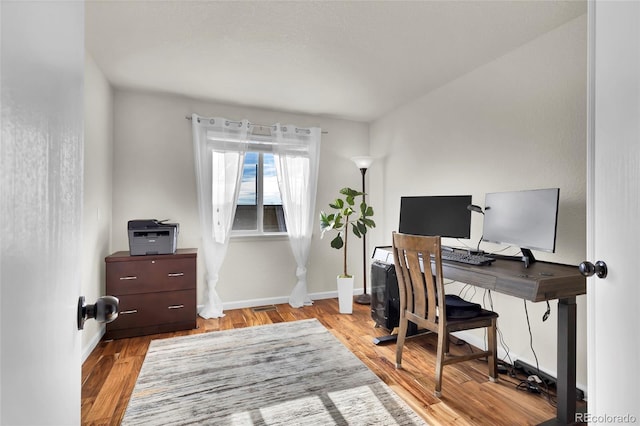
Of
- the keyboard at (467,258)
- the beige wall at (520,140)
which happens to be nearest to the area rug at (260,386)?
the keyboard at (467,258)

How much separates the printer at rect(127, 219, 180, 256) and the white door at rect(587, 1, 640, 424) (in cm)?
317

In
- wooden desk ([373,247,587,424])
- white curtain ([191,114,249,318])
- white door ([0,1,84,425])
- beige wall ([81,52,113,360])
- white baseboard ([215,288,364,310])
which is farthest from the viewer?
white baseboard ([215,288,364,310])

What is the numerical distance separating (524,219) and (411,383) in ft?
4.44

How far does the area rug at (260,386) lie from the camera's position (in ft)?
6.01

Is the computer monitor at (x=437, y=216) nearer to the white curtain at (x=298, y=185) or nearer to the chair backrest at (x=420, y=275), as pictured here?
the chair backrest at (x=420, y=275)

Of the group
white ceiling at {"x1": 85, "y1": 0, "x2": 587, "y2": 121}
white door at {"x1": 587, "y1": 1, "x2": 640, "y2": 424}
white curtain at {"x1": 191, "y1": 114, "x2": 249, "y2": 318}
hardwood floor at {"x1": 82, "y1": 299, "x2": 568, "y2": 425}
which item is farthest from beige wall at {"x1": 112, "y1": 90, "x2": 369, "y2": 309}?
white door at {"x1": 587, "y1": 1, "x2": 640, "y2": 424}

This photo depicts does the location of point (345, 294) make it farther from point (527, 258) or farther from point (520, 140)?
point (520, 140)

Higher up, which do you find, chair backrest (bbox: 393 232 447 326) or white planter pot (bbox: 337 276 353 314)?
chair backrest (bbox: 393 232 447 326)

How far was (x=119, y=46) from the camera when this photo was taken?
8.14ft

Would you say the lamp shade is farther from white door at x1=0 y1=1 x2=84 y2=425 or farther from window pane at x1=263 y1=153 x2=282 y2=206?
white door at x1=0 y1=1 x2=84 y2=425

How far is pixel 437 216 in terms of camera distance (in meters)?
2.89

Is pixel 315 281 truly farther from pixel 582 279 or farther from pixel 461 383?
pixel 582 279

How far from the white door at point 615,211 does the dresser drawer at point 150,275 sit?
3076 millimetres

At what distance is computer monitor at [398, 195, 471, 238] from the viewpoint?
106 inches
